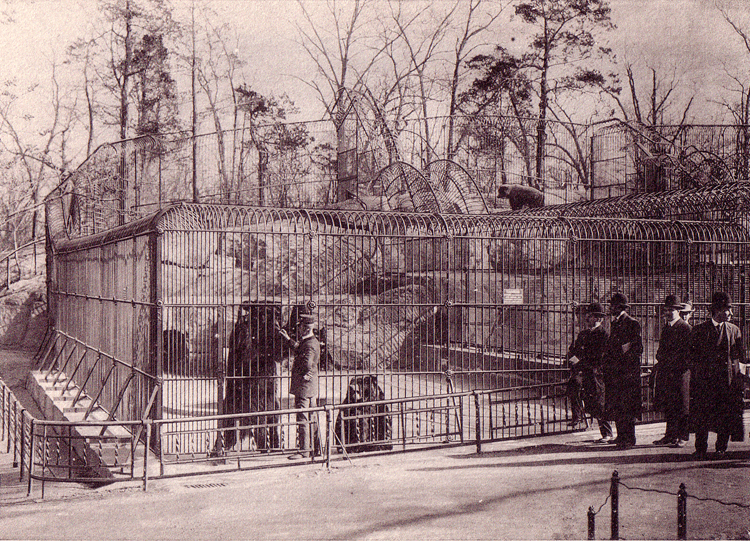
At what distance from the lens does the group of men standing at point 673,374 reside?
27.9ft

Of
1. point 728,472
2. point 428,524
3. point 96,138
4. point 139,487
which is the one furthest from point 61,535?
point 96,138

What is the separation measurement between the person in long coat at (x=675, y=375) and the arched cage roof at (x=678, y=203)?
481cm

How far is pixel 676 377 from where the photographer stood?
9.11 metres

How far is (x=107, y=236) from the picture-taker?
12336mm

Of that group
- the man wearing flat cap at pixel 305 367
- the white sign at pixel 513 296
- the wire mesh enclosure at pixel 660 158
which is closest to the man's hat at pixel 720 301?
the white sign at pixel 513 296

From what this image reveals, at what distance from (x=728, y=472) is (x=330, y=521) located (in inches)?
167

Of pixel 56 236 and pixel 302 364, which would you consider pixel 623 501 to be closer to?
pixel 302 364

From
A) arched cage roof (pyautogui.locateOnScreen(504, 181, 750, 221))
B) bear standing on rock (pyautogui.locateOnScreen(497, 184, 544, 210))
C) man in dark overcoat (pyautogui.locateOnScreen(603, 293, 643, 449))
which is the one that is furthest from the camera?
bear standing on rock (pyautogui.locateOnScreen(497, 184, 544, 210))

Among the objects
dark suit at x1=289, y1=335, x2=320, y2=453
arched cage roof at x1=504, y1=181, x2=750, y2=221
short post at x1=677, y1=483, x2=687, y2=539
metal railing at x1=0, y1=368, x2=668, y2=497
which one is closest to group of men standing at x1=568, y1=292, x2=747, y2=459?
metal railing at x1=0, y1=368, x2=668, y2=497

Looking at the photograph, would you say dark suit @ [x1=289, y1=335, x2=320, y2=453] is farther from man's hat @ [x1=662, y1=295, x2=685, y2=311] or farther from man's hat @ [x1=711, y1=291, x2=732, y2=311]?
man's hat @ [x1=711, y1=291, x2=732, y2=311]

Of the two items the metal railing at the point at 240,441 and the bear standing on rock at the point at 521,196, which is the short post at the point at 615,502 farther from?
the bear standing on rock at the point at 521,196

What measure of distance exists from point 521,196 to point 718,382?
13104 millimetres

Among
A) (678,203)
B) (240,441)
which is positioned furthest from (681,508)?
(678,203)

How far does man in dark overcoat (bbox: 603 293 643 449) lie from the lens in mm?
9180
